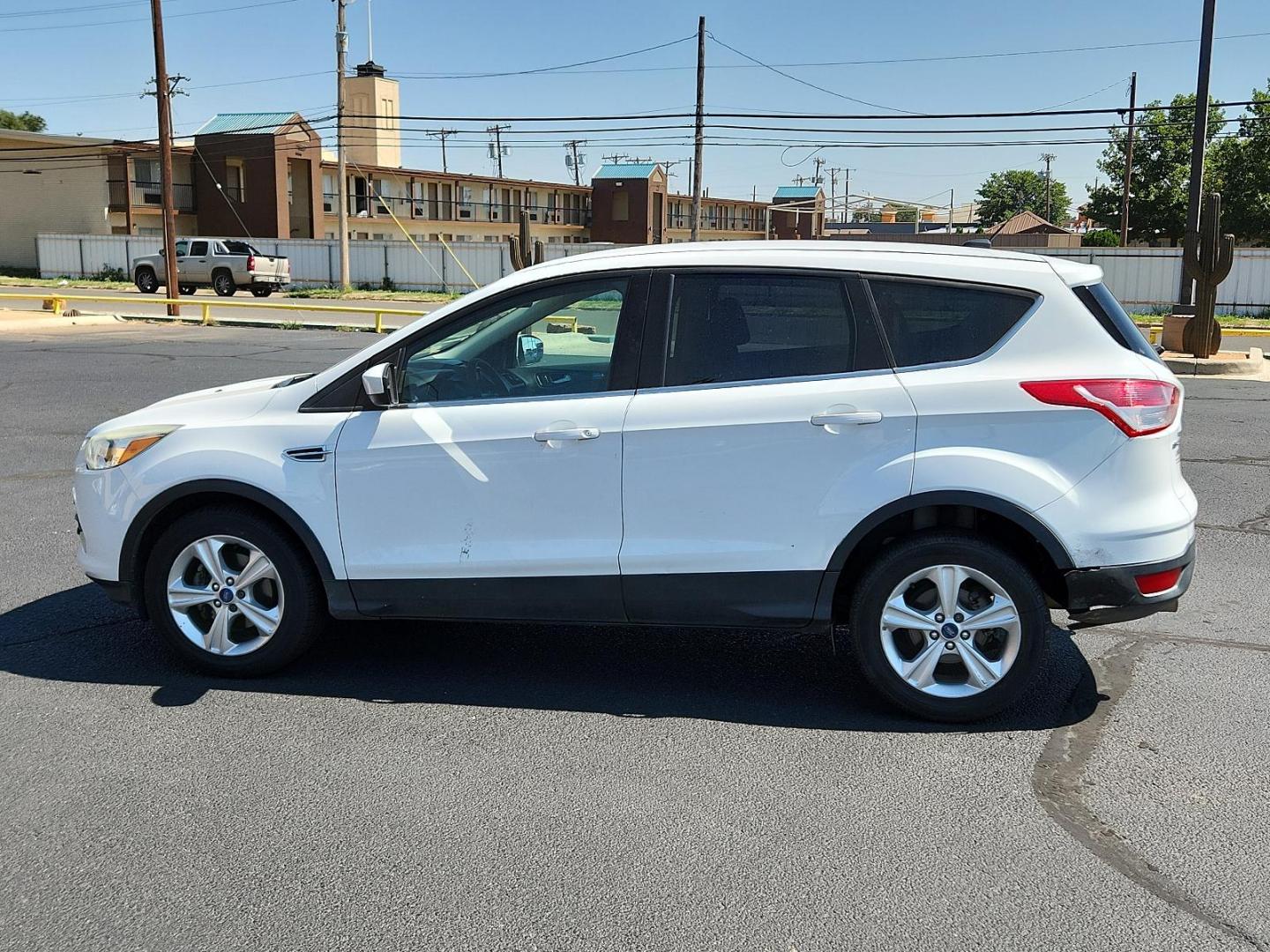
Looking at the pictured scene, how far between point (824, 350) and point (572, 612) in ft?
4.70

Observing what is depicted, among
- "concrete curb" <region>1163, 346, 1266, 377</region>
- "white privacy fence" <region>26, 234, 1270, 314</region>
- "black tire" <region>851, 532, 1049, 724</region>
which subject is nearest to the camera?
"black tire" <region>851, 532, 1049, 724</region>

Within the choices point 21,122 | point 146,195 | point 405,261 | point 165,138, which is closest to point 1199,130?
point 165,138

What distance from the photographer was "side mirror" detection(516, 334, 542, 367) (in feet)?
15.9

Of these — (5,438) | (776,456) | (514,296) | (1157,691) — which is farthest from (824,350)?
(5,438)

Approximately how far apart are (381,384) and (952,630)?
7.89 ft

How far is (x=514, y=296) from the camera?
4.82 m

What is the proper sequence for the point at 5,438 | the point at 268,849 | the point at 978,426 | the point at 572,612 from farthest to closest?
1. the point at 5,438
2. the point at 572,612
3. the point at 978,426
4. the point at 268,849

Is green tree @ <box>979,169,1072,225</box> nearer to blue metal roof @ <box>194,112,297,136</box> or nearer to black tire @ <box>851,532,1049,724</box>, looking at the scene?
blue metal roof @ <box>194,112,297,136</box>

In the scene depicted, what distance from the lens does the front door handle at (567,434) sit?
4.56 m

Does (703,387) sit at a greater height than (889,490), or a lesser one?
greater

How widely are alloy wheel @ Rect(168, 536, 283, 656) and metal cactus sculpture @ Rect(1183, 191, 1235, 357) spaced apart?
57.8 feet

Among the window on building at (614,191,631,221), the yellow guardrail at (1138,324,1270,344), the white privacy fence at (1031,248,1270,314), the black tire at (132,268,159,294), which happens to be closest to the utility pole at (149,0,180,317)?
the black tire at (132,268,159,294)

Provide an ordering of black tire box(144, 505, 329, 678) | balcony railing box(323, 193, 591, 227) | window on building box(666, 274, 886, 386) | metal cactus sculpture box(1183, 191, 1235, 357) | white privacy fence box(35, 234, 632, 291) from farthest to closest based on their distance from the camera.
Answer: balcony railing box(323, 193, 591, 227)
white privacy fence box(35, 234, 632, 291)
metal cactus sculpture box(1183, 191, 1235, 357)
black tire box(144, 505, 329, 678)
window on building box(666, 274, 886, 386)

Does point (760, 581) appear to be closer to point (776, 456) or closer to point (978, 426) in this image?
point (776, 456)
